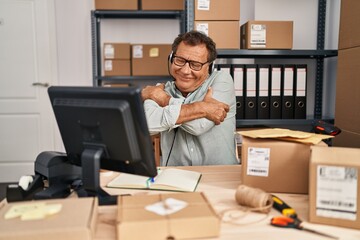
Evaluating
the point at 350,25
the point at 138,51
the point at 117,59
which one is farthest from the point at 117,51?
the point at 350,25

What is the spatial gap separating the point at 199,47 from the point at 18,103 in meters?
2.32

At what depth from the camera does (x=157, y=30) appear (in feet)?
10.2

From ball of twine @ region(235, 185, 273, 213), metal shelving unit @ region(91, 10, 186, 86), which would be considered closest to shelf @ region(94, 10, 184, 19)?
metal shelving unit @ region(91, 10, 186, 86)

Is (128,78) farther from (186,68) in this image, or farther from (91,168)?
(91,168)

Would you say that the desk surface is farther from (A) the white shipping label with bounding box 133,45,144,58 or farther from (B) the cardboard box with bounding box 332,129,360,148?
(A) the white shipping label with bounding box 133,45,144,58

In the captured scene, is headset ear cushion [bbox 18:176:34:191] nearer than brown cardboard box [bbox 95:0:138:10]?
Yes

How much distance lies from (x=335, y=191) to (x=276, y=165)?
25 cm

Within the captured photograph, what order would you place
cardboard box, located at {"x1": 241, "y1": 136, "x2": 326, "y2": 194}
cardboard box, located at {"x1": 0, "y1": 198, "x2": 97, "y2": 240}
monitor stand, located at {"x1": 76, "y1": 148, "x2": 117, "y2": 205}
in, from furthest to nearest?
1. cardboard box, located at {"x1": 241, "y1": 136, "x2": 326, "y2": 194}
2. monitor stand, located at {"x1": 76, "y1": 148, "x2": 117, "y2": 205}
3. cardboard box, located at {"x1": 0, "y1": 198, "x2": 97, "y2": 240}

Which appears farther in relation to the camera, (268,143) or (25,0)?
(25,0)

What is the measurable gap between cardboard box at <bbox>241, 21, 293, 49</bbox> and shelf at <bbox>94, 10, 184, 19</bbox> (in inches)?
34.5

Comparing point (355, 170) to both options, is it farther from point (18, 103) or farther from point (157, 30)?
point (18, 103)

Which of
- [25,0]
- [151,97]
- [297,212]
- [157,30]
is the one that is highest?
[25,0]

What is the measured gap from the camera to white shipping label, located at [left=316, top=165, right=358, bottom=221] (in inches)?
31.0

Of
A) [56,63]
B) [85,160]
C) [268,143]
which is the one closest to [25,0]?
[56,63]
